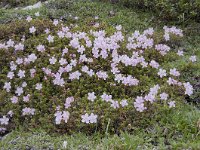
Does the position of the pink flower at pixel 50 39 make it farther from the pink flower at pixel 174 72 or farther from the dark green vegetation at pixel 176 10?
the dark green vegetation at pixel 176 10

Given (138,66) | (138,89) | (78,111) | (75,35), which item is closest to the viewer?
(78,111)

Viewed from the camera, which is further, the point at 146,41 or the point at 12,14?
the point at 12,14

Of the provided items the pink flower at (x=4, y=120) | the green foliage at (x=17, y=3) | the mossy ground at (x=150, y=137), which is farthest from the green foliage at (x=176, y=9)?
the pink flower at (x=4, y=120)

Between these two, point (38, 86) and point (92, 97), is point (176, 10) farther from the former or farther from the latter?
point (38, 86)

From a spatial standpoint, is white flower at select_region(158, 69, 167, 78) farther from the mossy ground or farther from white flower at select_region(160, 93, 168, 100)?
white flower at select_region(160, 93, 168, 100)

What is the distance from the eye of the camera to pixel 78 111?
4582mm

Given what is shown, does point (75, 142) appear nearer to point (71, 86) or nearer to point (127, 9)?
point (71, 86)

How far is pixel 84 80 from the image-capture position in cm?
500

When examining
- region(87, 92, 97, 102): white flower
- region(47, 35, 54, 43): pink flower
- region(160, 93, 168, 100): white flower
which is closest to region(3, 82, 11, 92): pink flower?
region(47, 35, 54, 43): pink flower

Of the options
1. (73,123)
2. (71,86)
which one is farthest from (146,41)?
(73,123)

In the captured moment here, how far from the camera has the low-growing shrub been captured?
179 inches

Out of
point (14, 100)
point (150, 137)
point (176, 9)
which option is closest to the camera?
point (150, 137)

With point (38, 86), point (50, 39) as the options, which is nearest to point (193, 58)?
point (50, 39)

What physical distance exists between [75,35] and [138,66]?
1.02 m
